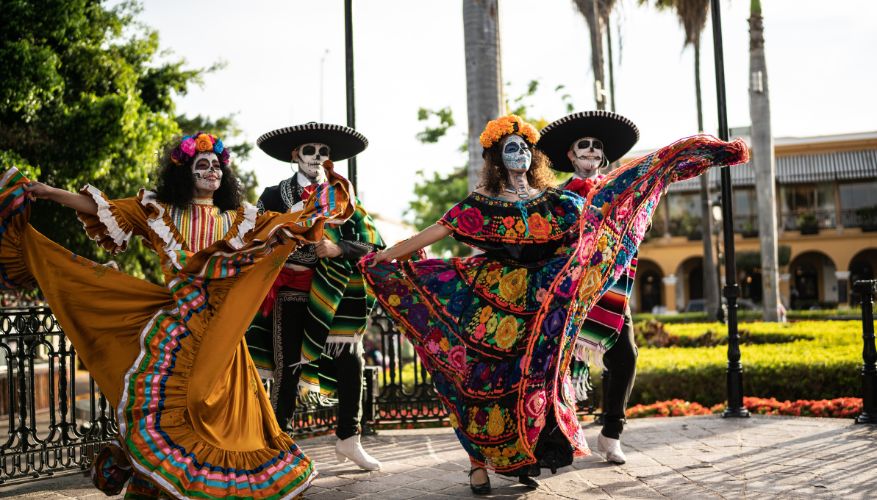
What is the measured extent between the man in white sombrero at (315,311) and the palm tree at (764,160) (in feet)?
48.6

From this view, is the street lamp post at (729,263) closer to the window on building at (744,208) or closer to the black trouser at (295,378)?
the black trouser at (295,378)

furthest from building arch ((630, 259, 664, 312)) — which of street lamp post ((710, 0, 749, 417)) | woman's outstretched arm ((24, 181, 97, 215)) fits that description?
woman's outstretched arm ((24, 181, 97, 215))

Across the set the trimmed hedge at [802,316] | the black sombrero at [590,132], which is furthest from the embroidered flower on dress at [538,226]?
the trimmed hedge at [802,316]

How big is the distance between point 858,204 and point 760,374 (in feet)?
111

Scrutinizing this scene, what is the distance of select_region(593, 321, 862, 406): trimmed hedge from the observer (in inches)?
360

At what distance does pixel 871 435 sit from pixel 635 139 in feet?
9.22

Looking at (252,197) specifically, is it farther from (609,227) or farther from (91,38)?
(609,227)

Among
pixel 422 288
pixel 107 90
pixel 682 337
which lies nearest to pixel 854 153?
pixel 682 337

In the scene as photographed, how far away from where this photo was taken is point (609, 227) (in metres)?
4.84

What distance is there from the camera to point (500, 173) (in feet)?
15.4

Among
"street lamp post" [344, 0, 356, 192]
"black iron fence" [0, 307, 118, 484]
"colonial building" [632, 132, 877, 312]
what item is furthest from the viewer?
"colonial building" [632, 132, 877, 312]

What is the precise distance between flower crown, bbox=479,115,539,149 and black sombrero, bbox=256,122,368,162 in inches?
45.5

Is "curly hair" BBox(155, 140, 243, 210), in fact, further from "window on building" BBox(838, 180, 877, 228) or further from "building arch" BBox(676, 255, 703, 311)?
"building arch" BBox(676, 255, 703, 311)

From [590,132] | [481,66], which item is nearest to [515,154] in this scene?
[590,132]
